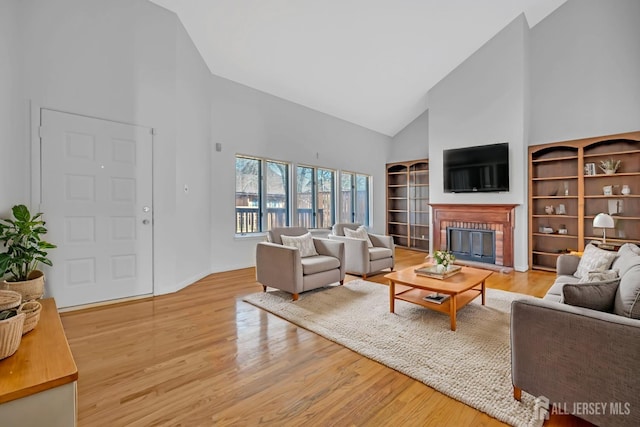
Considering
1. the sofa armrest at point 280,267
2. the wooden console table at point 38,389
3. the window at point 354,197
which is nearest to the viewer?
the wooden console table at point 38,389

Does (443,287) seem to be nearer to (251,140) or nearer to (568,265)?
(568,265)

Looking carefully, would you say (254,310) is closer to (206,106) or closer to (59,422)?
(59,422)

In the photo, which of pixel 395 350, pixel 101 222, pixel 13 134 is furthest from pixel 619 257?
pixel 13 134

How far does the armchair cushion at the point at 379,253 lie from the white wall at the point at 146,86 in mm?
2552

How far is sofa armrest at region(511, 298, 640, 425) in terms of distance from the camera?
52.2 inches

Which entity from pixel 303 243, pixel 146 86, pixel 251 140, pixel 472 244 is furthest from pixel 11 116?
pixel 472 244

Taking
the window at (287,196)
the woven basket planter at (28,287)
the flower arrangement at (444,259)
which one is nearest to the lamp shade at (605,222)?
the flower arrangement at (444,259)

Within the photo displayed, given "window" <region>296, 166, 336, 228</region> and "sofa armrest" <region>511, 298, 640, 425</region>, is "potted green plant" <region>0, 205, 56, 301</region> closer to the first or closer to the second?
"sofa armrest" <region>511, 298, 640, 425</region>

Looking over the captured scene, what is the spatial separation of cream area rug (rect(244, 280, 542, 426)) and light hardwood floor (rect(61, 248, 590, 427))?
106 mm

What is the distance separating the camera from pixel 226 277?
4.66 m

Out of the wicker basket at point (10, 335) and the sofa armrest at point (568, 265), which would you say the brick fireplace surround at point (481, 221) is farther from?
the wicker basket at point (10, 335)

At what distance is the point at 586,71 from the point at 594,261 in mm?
4026

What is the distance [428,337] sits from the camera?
254cm

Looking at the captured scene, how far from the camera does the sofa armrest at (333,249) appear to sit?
4094 millimetres
